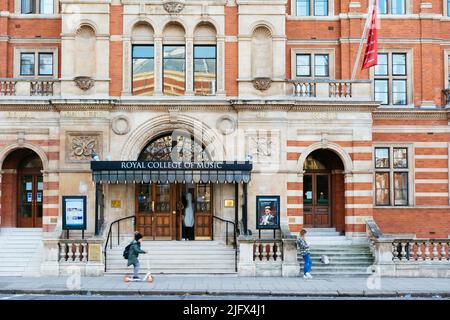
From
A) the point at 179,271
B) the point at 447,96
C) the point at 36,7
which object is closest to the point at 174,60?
the point at 36,7

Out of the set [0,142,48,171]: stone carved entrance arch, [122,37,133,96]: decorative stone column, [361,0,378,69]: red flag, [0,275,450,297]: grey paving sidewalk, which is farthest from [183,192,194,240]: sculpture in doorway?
[361,0,378,69]: red flag

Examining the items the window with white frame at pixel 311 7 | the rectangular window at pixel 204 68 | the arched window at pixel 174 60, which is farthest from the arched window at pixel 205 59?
the window with white frame at pixel 311 7

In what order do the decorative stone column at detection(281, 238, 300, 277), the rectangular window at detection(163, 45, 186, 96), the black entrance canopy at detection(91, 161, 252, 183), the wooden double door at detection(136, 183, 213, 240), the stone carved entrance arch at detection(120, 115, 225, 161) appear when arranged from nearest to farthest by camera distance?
1. the decorative stone column at detection(281, 238, 300, 277)
2. the black entrance canopy at detection(91, 161, 252, 183)
3. the stone carved entrance arch at detection(120, 115, 225, 161)
4. the wooden double door at detection(136, 183, 213, 240)
5. the rectangular window at detection(163, 45, 186, 96)

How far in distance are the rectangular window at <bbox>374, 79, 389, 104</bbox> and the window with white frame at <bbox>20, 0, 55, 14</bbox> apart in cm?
1472

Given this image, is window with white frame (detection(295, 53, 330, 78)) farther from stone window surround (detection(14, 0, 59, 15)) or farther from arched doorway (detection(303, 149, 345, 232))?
stone window surround (detection(14, 0, 59, 15))

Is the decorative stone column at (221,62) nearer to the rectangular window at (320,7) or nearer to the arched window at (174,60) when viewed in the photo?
the arched window at (174,60)

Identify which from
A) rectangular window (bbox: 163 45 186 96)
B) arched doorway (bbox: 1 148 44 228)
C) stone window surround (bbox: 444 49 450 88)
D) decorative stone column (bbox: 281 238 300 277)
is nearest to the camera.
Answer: decorative stone column (bbox: 281 238 300 277)

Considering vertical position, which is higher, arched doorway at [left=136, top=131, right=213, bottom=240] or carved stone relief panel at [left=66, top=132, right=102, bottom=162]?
carved stone relief panel at [left=66, top=132, right=102, bottom=162]

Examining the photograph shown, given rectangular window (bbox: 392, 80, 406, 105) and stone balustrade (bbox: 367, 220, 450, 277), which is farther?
rectangular window (bbox: 392, 80, 406, 105)

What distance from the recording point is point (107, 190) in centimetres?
2284

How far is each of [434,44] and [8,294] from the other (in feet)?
66.1

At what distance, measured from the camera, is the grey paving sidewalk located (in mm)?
16031
